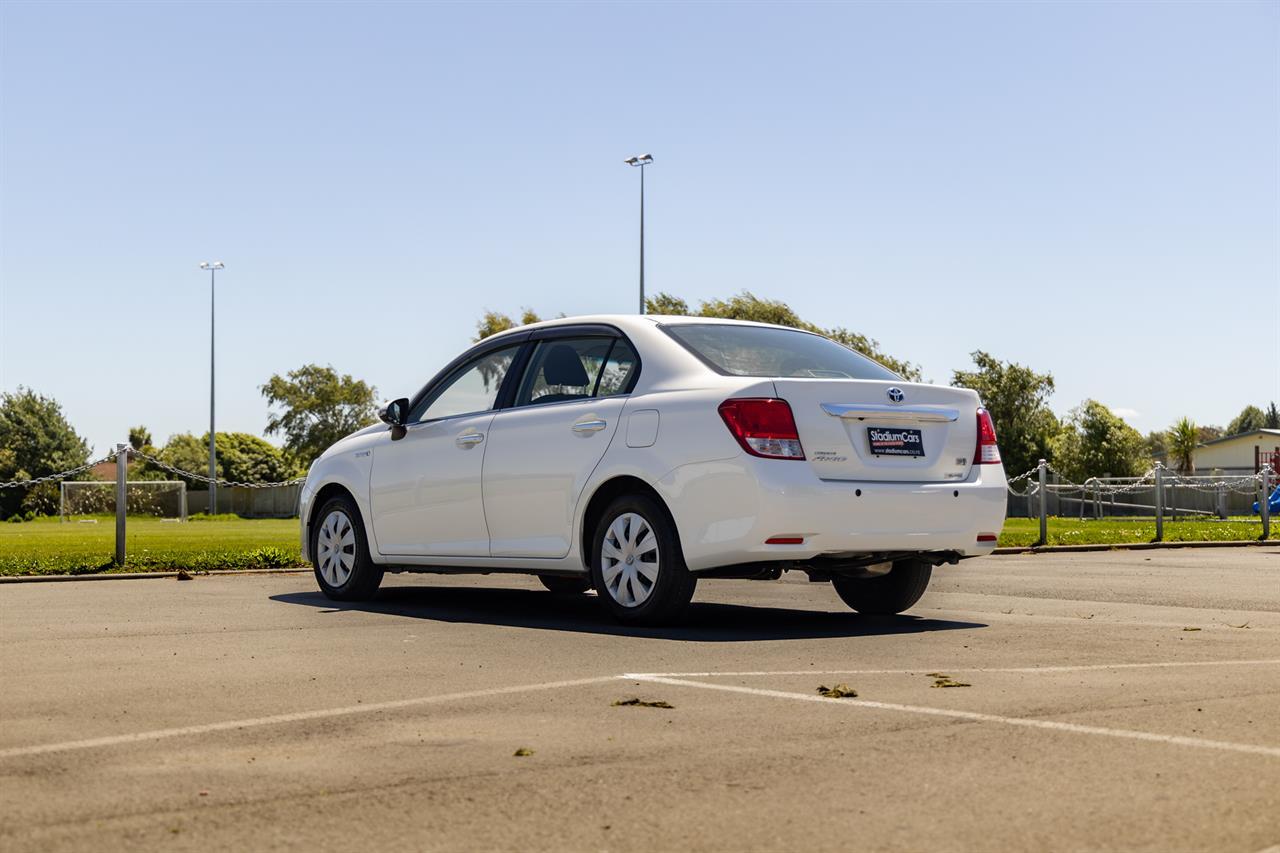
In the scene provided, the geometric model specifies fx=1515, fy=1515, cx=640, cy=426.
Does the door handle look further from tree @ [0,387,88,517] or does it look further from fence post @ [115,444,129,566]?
tree @ [0,387,88,517]

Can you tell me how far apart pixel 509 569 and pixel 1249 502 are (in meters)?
46.5

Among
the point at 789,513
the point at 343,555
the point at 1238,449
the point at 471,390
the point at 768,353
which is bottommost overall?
the point at 343,555

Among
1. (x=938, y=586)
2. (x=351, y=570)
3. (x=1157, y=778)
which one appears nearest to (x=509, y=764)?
(x=1157, y=778)

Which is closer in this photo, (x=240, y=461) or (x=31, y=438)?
(x=31, y=438)

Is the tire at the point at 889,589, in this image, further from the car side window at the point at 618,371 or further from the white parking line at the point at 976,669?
the white parking line at the point at 976,669

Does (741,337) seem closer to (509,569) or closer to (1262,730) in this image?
(509,569)

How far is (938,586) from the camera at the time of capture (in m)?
12.3

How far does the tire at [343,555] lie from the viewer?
10.8 m

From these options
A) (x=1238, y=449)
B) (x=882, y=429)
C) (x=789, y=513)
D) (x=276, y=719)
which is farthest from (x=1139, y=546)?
(x=1238, y=449)

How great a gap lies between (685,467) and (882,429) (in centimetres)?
113

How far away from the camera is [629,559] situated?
28.2 ft

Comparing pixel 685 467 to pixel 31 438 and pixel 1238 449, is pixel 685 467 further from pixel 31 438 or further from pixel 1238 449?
pixel 1238 449

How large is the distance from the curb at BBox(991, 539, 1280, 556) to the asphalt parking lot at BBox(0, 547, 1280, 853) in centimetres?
910

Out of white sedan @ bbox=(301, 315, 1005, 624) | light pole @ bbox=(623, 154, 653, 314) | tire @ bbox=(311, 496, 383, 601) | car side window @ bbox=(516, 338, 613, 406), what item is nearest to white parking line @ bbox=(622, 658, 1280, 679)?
white sedan @ bbox=(301, 315, 1005, 624)
